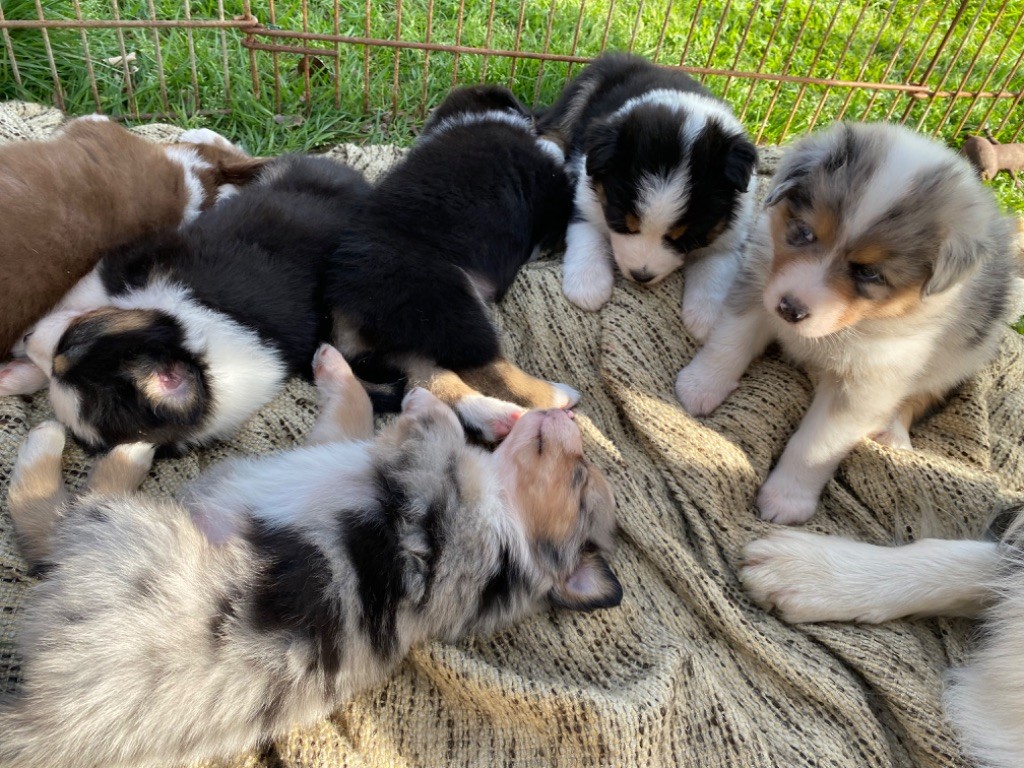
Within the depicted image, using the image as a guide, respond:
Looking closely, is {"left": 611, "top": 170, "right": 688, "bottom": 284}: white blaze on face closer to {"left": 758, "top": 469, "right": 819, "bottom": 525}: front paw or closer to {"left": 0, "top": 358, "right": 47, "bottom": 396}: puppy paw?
{"left": 758, "top": 469, "right": 819, "bottom": 525}: front paw

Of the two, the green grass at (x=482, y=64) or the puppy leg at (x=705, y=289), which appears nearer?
the puppy leg at (x=705, y=289)

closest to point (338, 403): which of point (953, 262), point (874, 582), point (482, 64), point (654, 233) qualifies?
point (654, 233)

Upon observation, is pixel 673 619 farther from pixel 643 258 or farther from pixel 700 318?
pixel 643 258

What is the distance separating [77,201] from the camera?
2.87 meters

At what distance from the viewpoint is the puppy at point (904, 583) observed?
7.24 feet

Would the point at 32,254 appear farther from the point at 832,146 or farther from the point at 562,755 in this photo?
the point at 832,146

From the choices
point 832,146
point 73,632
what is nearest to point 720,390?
point 832,146

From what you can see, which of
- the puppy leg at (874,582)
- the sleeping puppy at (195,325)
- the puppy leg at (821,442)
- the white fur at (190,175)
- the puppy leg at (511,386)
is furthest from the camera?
the white fur at (190,175)

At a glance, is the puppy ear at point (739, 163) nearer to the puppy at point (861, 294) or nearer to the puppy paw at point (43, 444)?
the puppy at point (861, 294)

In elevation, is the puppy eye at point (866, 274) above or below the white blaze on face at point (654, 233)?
above

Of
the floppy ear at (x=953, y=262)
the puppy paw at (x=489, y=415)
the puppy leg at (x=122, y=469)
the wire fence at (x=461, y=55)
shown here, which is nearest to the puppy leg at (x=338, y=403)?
the puppy paw at (x=489, y=415)

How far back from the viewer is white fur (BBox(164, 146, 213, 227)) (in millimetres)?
3285

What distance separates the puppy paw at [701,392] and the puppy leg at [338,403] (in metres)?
1.17

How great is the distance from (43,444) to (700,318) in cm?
236
